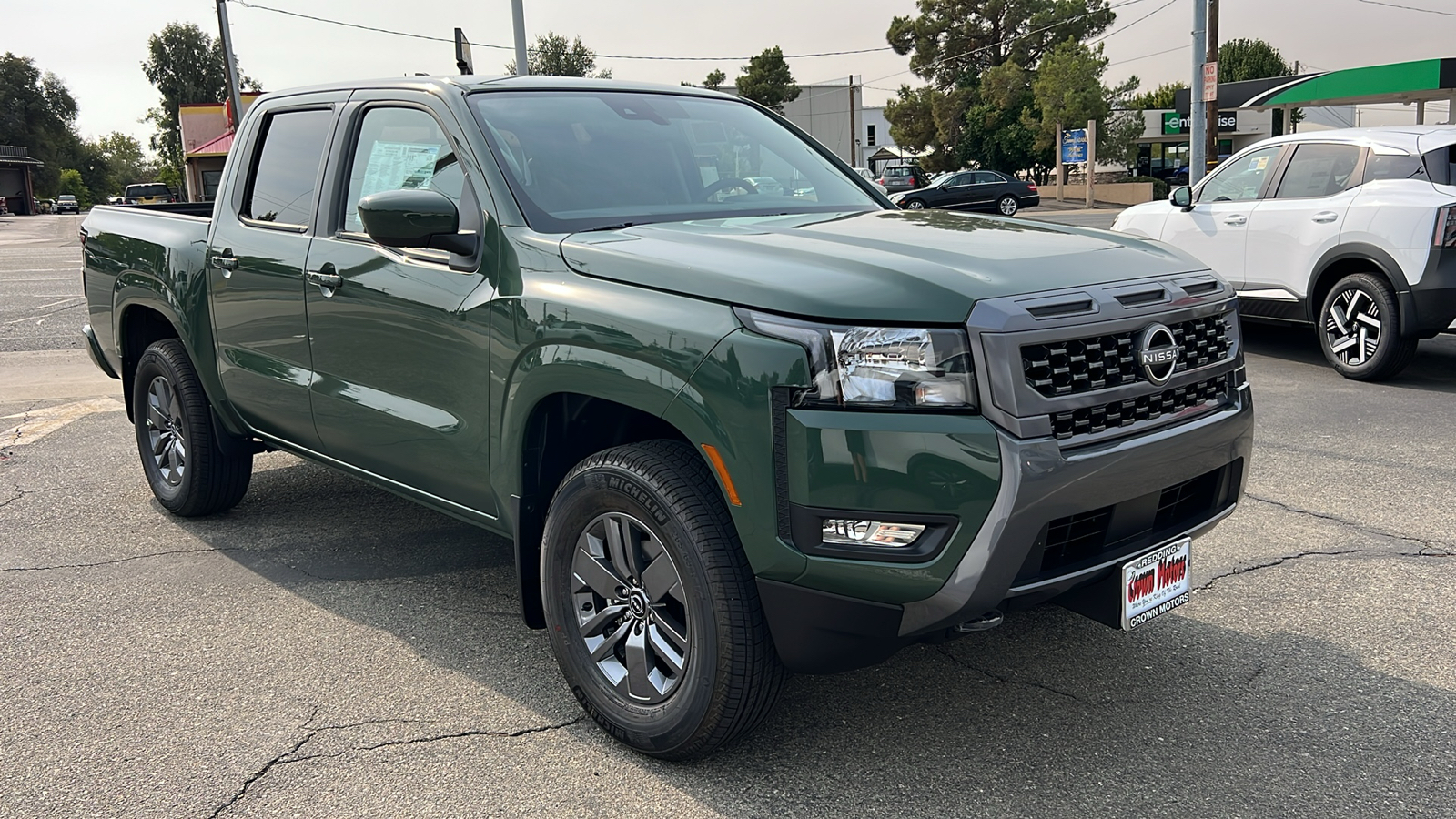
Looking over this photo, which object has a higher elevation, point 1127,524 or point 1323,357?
point 1127,524

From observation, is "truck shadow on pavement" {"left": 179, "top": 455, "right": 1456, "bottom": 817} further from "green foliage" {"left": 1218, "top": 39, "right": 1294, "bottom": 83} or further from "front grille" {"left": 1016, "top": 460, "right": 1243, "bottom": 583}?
"green foliage" {"left": 1218, "top": 39, "right": 1294, "bottom": 83}

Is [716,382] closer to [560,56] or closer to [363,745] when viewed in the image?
[363,745]

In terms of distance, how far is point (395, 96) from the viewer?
4.07m

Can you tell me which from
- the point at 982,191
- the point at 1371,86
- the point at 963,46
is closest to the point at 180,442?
the point at 982,191

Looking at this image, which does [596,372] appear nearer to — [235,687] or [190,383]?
[235,687]

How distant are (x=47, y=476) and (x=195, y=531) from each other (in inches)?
64.7

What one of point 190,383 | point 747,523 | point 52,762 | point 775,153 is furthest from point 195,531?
point 747,523

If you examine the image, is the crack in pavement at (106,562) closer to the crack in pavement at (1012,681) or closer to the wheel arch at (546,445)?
the wheel arch at (546,445)

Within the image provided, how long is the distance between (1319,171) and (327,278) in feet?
24.0

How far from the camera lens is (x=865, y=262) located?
2848 mm

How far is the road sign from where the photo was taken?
137 ft

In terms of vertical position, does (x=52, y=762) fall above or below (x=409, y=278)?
below

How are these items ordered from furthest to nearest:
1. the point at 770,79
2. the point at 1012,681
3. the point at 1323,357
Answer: the point at 770,79, the point at 1323,357, the point at 1012,681

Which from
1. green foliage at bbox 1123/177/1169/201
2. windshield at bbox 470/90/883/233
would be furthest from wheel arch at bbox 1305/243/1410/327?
green foliage at bbox 1123/177/1169/201
